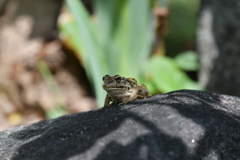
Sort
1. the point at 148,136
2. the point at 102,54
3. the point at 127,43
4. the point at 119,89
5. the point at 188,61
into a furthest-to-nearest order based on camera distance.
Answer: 1. the point at 188,61
2. the point at 127,43
3. the point at 102,54
4. the point at 119,89
5. the point at 148,136

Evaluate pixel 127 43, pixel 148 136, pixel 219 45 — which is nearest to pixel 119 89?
pixel 148 136

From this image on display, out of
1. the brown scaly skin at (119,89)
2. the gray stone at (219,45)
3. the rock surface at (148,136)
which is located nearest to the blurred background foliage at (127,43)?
the gray stone at (219,45)

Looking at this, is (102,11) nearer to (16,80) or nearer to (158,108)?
(158,108)

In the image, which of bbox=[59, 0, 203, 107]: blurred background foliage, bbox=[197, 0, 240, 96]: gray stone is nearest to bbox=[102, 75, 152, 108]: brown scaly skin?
bbox=[59, 0, 203, 107]: blurred background foliage

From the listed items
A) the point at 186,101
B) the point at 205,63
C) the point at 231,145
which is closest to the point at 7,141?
the point at 186,101

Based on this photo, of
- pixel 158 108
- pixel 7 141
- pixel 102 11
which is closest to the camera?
pixel 158 108

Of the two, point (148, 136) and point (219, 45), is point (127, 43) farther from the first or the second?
point (148, 136)

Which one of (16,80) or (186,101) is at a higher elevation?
(186,101)
